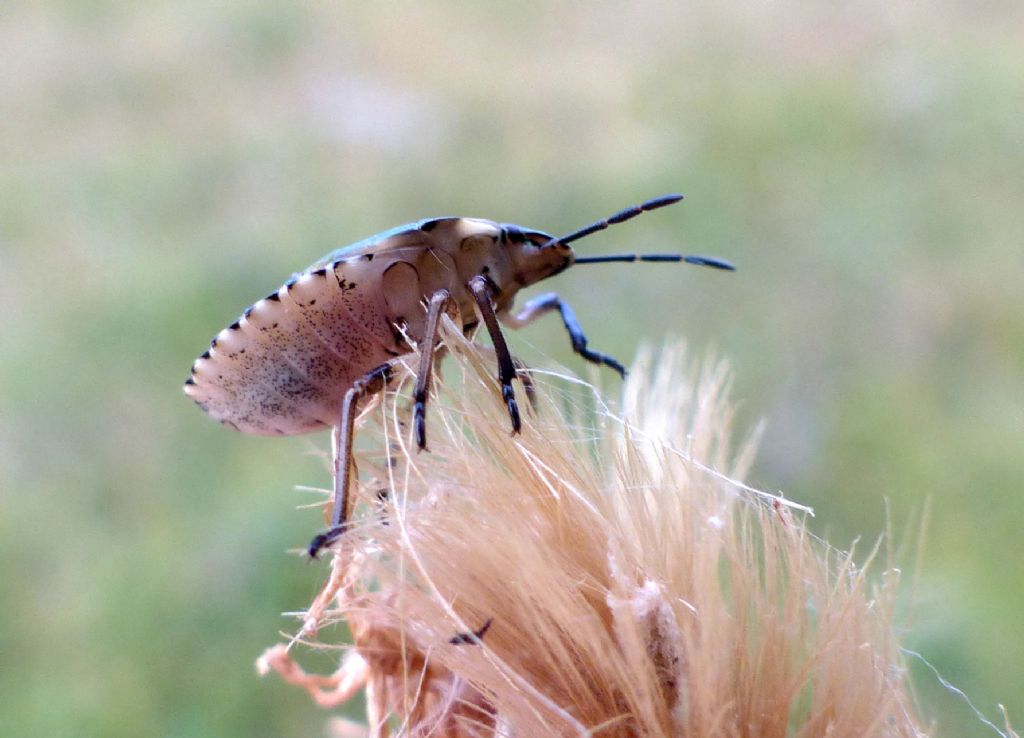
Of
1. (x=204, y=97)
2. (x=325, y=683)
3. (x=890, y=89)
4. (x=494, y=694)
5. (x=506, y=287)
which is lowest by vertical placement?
(x=890, y=89)

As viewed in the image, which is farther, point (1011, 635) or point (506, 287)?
point (1011, 635)

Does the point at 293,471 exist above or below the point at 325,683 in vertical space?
below

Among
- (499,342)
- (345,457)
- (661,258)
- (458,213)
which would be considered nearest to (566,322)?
(661,258)

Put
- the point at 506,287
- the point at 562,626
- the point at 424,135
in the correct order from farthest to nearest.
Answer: the point at 424,135
the point at 506,287
the point at 562,626

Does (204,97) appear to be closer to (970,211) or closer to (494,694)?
(970,211)

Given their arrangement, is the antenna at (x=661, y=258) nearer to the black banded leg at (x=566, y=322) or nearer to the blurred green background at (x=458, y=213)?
the black banded leg at (x=566, y=322)

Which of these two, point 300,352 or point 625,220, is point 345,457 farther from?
point 625,220

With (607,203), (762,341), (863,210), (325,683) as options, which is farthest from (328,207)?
(325,683)
